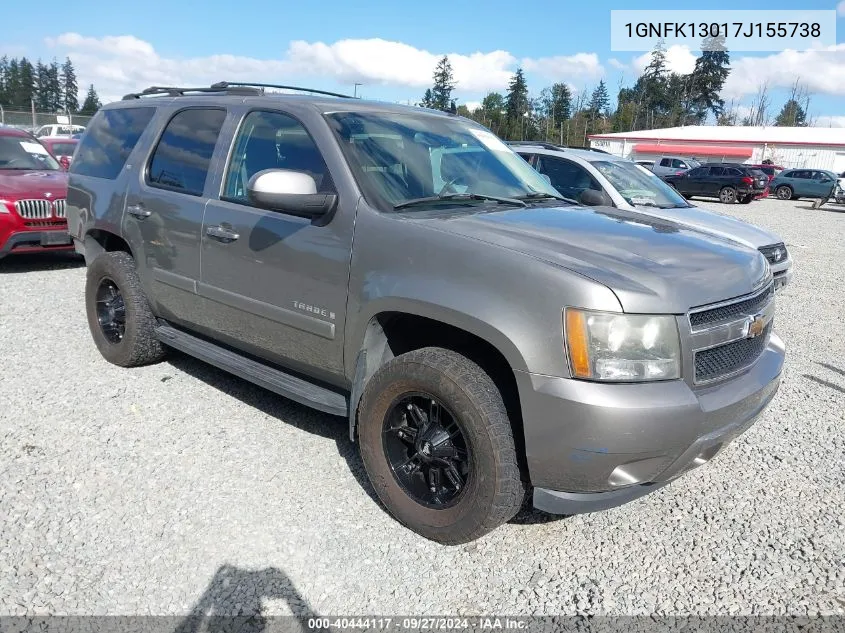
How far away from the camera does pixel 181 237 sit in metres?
4.14

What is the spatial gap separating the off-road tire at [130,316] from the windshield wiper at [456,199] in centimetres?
236

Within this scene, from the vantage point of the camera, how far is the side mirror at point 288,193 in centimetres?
312

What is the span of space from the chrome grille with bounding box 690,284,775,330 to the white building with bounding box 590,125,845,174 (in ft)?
173

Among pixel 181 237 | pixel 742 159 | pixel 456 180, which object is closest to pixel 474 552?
pixel 456 180

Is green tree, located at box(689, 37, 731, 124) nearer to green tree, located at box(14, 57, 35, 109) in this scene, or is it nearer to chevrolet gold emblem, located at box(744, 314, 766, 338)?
green tree, located at box(14, 57, 35, 109)

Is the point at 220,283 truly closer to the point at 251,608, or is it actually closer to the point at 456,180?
the point at 456,180

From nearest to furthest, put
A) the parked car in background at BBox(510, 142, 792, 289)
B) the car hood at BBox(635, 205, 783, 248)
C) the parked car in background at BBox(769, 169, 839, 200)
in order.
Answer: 1. the car hood at BBox(635, 205, 783, 248)
2. the parked car in background at BBox(510, 142, 792, 289)
3. the parked car in background at BBox(769, 169, 839, 200)

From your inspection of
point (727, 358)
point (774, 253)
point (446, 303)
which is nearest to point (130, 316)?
point (446, 303)

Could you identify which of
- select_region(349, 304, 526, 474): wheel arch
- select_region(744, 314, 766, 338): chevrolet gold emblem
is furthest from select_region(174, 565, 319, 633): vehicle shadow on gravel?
select_region(744, 314, 766, 338): chevrolet gold emblem

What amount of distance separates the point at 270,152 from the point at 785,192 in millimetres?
32864

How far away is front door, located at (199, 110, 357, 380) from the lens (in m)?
3.28

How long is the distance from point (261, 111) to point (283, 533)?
236cm

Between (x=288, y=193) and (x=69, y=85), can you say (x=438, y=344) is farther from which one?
(x=69, y=85)

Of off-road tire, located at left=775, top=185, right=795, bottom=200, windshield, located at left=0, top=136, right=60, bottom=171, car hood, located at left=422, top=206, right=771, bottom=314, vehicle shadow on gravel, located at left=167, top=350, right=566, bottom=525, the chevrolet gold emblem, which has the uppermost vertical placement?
off-road tire, located at left=775, top=185, right=795, bottom=200
